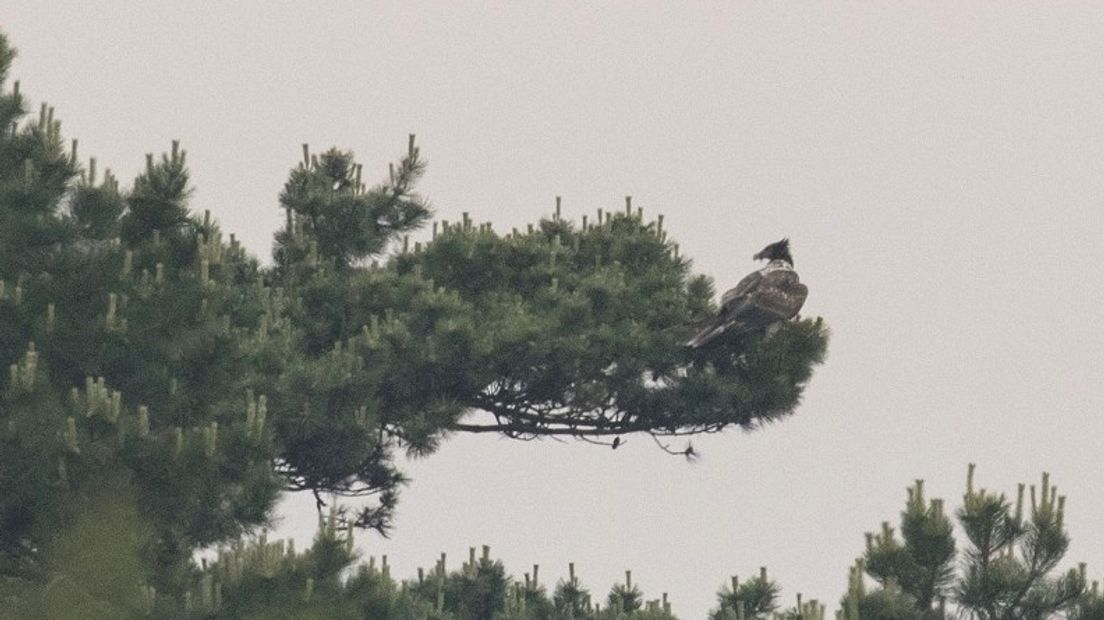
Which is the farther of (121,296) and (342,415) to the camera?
(342,415)

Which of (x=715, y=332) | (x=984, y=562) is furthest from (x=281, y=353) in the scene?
(x=984, y=562)

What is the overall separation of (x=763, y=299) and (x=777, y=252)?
1.44 metres

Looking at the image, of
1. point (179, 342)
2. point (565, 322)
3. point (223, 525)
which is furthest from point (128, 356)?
point (565, 322)

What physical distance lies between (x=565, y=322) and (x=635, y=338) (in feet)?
2.08

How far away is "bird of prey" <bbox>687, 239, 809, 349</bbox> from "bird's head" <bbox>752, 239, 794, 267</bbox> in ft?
0.84

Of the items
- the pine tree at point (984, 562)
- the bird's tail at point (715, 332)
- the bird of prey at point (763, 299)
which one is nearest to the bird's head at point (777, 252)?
the bird of prey at point (763, 299)

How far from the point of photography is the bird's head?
2602cm

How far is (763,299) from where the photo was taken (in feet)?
81.3

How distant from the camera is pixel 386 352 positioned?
25422 mm

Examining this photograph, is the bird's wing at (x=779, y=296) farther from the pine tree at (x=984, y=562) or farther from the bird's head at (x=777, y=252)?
the pine tree at (x=984, y=562)

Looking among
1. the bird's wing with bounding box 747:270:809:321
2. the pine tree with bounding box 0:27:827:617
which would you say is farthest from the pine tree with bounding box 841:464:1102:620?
the bird's wing with bounding box 747:270:809:321

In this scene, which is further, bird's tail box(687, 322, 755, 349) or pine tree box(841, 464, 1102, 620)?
bird's tail box(687, 322, 755, 349)

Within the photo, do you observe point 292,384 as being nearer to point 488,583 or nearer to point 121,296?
point 488,583

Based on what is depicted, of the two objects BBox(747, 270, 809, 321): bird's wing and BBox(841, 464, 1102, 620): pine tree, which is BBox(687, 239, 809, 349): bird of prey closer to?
BBox(747, 270, 809, 321): bird's wing
